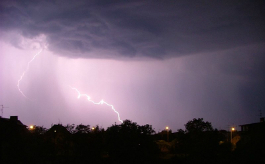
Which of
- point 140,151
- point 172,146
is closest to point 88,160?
point 140,151

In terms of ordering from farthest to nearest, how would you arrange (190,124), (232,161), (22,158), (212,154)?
(190,124)
(212,154)
(232,161)
(22,158)

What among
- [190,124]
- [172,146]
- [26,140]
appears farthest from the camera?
[172,146]

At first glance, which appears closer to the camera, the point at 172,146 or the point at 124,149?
the point at 124,149

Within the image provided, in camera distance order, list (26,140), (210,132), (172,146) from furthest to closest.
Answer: (172,146) < (210,132) < (26,140)

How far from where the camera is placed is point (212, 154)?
90.3ft

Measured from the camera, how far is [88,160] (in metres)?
27.9

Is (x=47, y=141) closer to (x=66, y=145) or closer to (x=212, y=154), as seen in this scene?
(x=66, y=145)

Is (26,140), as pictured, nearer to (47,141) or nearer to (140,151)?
(140,151)

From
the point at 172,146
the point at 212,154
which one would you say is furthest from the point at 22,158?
the point at 172,146

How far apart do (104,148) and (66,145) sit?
8388mm

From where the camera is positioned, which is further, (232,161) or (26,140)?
(232,161)

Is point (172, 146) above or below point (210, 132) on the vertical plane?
below

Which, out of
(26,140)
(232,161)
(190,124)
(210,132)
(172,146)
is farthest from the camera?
(172,146)

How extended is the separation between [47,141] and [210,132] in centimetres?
2165
